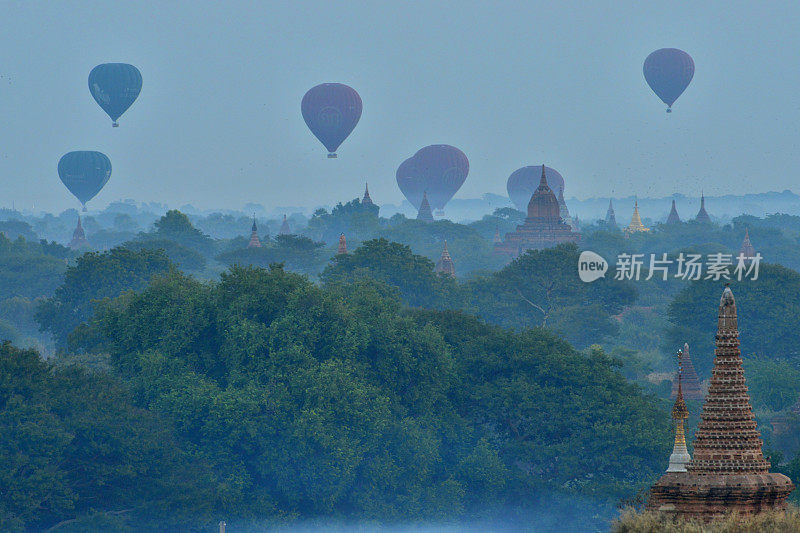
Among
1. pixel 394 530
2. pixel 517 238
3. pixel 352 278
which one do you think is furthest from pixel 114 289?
pixel 517 238

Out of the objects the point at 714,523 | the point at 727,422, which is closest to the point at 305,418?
the point at 727,422

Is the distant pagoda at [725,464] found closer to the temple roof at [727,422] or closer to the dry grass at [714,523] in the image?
the temple roof at [727,422]

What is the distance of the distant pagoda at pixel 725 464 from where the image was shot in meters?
29.8

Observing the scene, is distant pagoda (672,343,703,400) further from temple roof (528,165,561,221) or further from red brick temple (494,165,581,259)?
temple roof (528,165,561,221)

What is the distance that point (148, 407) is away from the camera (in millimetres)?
70375

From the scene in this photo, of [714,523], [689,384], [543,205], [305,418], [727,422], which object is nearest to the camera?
[714,523]

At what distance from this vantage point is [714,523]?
96.1ft

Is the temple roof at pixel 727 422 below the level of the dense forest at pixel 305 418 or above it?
below

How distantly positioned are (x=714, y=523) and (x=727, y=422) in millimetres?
2099

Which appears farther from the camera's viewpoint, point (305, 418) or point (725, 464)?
point (305, 418)

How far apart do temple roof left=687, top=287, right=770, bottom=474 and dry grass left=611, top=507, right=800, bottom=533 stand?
3.41ft

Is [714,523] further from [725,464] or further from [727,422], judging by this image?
[727,422]

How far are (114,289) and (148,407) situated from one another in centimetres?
4945

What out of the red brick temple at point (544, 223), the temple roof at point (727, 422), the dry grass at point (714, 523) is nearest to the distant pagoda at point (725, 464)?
the temple roof at point (727, 422)
